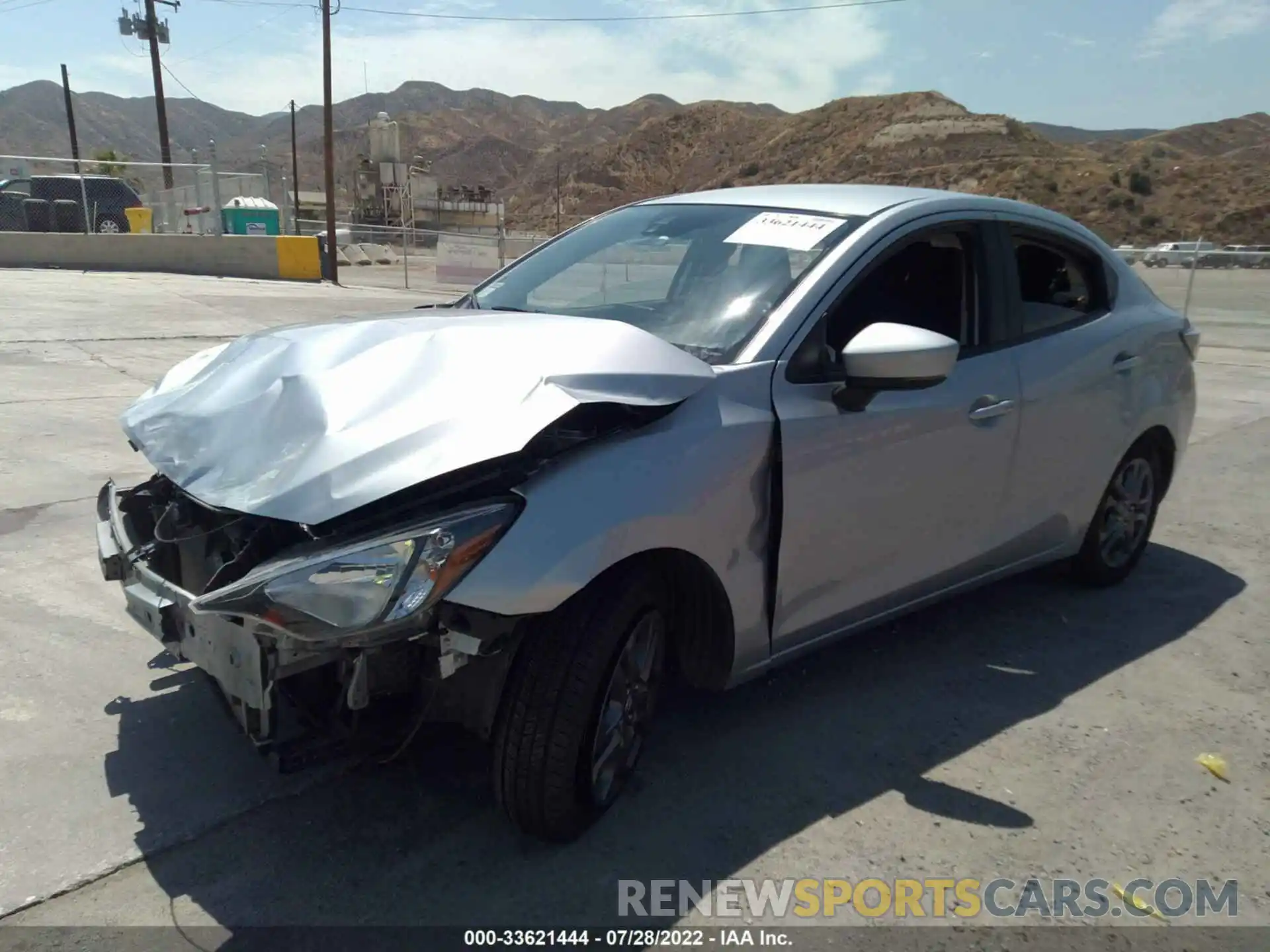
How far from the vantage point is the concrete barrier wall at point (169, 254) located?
20.5 meters

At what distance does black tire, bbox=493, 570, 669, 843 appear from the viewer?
2428mm

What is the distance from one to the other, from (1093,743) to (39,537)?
464 centimetres

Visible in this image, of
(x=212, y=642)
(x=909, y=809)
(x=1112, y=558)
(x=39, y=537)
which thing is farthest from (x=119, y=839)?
(x=1112, y=558)

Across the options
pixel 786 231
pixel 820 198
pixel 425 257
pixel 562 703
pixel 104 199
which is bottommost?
pixel 425 257

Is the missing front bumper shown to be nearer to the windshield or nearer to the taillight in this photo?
the windshield

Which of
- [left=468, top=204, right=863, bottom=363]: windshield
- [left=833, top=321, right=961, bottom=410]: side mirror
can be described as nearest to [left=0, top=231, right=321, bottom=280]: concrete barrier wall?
[left=468, top=204, right=863, bottom=363]: windshield

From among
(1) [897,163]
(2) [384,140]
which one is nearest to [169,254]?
(2) [384,140]

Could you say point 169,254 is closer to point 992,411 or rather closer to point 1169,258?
point 1169,258

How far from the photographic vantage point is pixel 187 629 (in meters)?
2.54

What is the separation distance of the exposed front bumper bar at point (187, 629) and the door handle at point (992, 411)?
95.1 inches

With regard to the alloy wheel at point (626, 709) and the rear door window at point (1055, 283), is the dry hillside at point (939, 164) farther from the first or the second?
the alloy wheel at point (626, 709)

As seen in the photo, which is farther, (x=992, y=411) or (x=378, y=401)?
(x=992, y=411)

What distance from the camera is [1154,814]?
117 inches

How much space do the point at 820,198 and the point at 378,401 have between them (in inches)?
73.2
